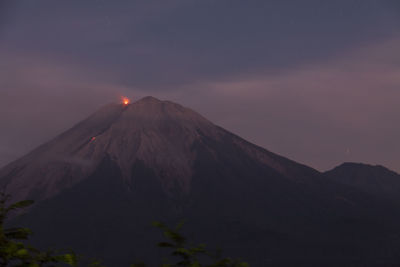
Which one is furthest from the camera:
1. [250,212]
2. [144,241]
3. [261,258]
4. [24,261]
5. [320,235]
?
[250,212]

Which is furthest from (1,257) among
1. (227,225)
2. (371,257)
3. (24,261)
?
(227,225)

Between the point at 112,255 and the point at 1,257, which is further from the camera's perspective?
the point at 112,255

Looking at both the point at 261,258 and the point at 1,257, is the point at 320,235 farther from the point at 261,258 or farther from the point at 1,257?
the point at 1,257

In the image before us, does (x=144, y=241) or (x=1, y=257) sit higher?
(x=1, y=257)

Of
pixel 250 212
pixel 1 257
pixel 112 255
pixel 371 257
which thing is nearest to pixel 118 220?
pixel 112 255

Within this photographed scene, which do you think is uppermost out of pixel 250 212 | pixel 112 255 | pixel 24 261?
pixel 24 261

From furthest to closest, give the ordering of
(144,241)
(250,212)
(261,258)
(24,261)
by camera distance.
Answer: (250,212) < (144,241) < (261,258) < (24,261)

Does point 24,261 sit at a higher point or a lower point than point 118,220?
higher

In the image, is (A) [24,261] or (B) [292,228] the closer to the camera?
(A) [24,261]

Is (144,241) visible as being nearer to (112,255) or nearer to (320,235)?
(112,255)
